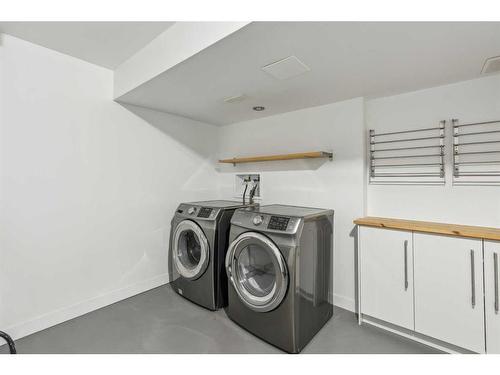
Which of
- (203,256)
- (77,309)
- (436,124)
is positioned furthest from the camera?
(203,256)

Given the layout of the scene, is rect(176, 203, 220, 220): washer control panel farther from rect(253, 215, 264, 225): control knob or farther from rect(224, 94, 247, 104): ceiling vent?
rect(224, 94, 247, 104): ceiling vent

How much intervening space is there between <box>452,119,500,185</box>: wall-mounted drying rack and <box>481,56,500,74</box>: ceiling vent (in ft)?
1.19

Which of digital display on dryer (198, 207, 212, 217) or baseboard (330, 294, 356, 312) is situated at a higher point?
digital display on dryer (198, 207, 212, 217)

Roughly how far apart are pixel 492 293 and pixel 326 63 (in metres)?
1.82

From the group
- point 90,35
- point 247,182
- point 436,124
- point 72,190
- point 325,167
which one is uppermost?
point 90,35

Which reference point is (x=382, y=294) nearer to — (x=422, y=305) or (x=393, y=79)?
(x=422, y=305)

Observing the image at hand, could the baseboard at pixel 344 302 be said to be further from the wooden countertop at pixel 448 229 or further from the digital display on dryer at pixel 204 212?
the digital display on dryer at pixel 204 212

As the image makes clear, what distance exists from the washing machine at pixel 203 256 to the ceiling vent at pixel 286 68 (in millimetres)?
1266

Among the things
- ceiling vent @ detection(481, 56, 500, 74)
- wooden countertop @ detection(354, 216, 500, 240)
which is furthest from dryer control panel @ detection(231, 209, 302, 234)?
ceiling vent @ detection(481, 56, 500, 74)

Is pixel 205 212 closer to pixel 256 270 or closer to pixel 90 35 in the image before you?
pixel 256 270

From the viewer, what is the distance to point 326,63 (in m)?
1.68

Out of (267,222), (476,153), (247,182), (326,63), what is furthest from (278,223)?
(476,153)

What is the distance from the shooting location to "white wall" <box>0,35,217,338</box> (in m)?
1.87
